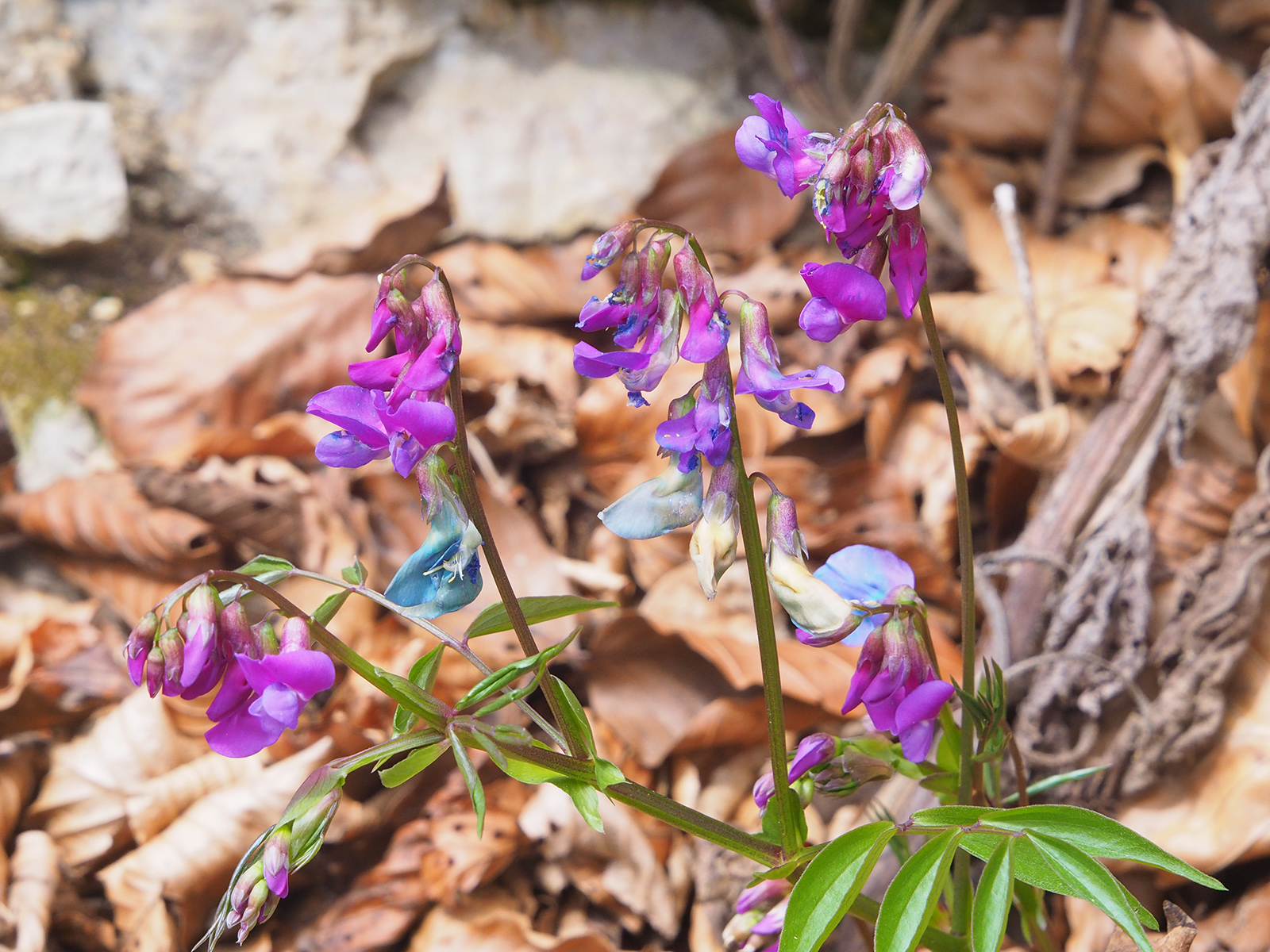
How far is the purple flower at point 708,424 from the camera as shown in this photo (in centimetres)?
95

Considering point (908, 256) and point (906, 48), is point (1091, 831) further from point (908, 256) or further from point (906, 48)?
point (906, 48)

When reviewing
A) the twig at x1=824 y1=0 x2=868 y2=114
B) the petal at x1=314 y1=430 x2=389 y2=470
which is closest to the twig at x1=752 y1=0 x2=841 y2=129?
the twig at x1=824 y1=0 x2=868 y2=114

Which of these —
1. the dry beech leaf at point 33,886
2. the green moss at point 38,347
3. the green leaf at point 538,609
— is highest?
the green leaf at point 538,609

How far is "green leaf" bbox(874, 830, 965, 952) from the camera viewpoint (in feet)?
3.23

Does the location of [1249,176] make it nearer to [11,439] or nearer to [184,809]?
[184,809]

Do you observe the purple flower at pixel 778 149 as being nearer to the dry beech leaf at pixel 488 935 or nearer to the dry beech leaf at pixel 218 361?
the dry beech leaf at pixel 488 935

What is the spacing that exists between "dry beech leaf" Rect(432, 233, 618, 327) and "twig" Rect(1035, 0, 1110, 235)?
1.22m

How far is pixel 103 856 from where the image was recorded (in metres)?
1.88

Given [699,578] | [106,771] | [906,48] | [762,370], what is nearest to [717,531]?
[699,578]

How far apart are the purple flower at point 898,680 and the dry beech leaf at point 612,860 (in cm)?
85

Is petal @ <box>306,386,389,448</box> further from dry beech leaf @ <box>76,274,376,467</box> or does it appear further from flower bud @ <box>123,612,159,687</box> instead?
dry beech leaf @ <box>76,274,376,467</box>

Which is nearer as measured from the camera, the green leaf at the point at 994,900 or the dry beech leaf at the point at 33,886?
the green leaf at the point at 994,900

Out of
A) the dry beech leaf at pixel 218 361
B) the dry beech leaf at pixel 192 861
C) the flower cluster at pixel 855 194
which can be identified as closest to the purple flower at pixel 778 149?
the flower cluster at pixel 855 194

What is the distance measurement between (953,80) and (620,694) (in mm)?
2191
